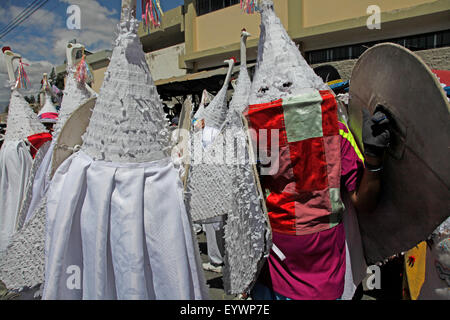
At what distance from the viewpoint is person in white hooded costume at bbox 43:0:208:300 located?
959 mm

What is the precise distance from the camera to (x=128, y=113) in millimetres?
998

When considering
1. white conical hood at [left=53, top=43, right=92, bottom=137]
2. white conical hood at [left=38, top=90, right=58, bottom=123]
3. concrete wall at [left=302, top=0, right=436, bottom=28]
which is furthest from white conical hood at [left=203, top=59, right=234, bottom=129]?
concrete wall at [left=302, top=0, right=436, bottom=28]

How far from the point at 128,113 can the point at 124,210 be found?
33 cm

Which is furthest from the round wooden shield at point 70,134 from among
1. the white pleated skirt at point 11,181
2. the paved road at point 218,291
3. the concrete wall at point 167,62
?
the concrete wall at point 167,62

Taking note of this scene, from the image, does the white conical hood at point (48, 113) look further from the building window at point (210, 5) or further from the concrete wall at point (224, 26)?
the building window at point (210, 5)

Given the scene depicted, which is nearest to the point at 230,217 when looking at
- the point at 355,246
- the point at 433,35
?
the point at 355,246

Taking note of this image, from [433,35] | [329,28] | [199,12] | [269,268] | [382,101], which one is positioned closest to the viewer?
[382,101]

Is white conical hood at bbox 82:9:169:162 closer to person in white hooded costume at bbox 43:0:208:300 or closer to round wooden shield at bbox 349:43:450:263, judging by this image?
person in white hooded costume at bbox 43:0:208:300

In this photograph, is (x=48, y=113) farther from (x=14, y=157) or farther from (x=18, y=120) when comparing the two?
(x=14, y=157)

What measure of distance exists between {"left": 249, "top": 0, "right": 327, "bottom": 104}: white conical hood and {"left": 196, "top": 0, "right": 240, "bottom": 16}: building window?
437 inches
